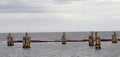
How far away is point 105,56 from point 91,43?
34580mm

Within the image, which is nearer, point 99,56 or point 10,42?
point 99,56

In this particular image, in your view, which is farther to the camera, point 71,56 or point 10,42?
point 10,42

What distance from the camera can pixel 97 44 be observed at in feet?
298

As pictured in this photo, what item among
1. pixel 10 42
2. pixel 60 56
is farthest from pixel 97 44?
pixel 10 42

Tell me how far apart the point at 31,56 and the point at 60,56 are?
6.04m

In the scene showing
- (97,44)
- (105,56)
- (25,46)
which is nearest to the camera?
(105,56)

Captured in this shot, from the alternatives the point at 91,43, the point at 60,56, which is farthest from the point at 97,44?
the point at 60,56

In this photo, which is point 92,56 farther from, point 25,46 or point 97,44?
point 25,46

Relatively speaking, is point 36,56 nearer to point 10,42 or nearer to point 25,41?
point 25,41

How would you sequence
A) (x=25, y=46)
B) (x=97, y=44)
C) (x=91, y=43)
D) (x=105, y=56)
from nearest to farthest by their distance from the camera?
(x=105, y=56) → (x=97, y=44) → (x=25, y=46) → (x=91, y=43)

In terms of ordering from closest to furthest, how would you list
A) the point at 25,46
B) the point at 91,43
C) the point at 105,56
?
the point at 105,56 < the point at 25,46 < the point at 91,43

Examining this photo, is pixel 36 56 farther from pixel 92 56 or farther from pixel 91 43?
pixel 91 43

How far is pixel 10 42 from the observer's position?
109250 mm

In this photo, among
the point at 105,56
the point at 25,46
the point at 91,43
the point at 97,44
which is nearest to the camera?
the point at 105,56
